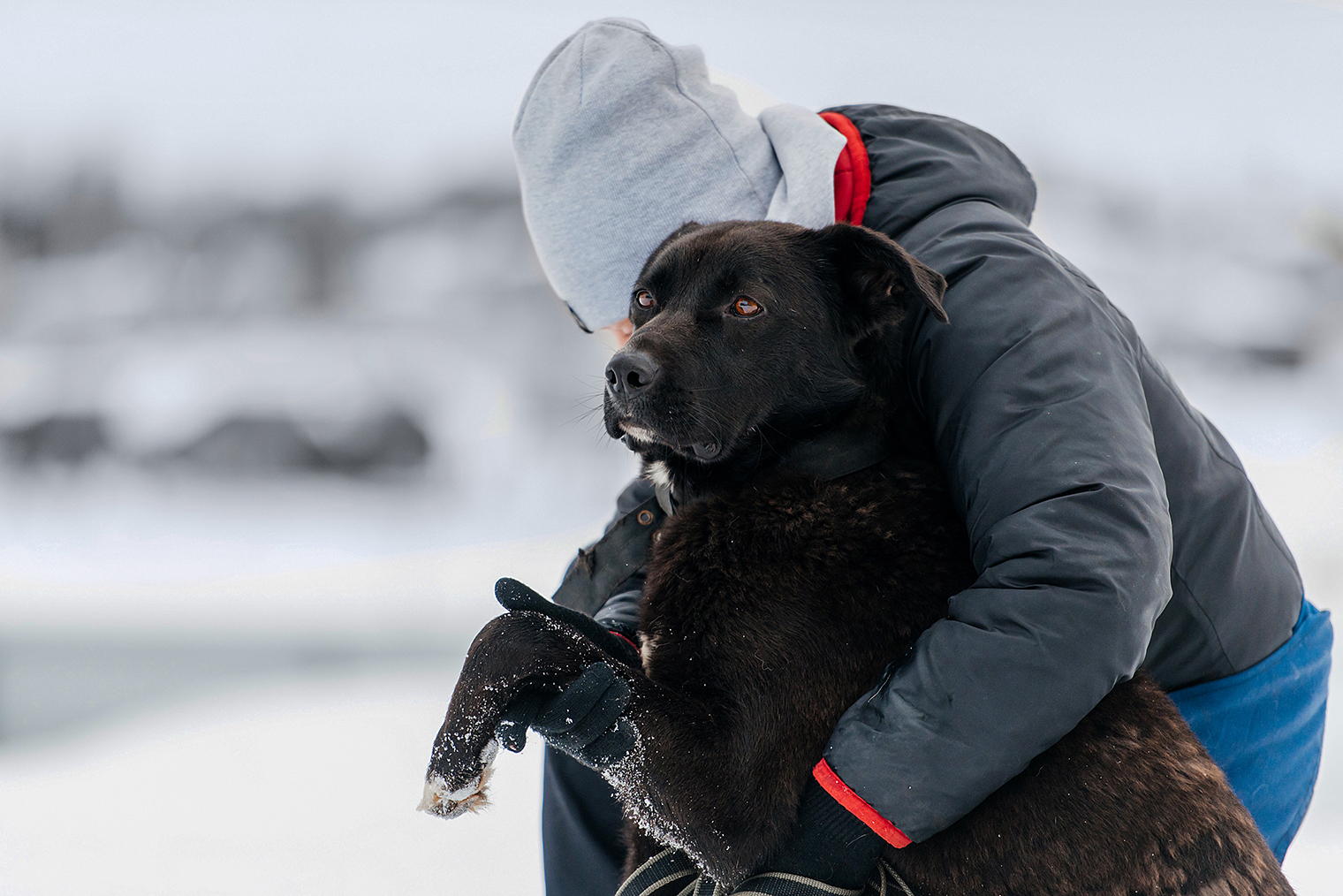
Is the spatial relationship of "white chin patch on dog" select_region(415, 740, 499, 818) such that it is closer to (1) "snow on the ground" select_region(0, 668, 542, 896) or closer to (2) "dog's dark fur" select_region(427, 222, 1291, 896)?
(2) "dog's dark fur" select_region(427, 222, 1291, 896)

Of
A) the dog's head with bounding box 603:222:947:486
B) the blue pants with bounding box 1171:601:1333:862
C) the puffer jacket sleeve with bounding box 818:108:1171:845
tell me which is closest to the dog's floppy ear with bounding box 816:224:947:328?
the dog's head with bounding box 603:222:947:486

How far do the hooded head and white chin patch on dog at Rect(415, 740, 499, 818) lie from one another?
1015mm

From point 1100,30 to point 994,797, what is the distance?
5804mm

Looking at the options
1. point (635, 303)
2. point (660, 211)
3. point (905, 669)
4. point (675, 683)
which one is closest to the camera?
point (905, 669)

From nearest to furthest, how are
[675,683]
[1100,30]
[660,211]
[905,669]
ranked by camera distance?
[905,669] → [675,683] → [660,211] → [1100,30]

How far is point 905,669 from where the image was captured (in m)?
1.18

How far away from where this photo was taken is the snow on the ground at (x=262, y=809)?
9.70 feet

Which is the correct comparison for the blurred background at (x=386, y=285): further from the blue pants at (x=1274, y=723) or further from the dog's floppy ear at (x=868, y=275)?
the blue pants at (x=1274, y=723)

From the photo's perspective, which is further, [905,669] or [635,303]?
[635,303]

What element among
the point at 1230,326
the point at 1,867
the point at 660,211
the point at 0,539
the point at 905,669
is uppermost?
the point at 660,211

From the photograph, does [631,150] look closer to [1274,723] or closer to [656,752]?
[656,752]

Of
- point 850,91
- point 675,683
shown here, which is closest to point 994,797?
point 675,683

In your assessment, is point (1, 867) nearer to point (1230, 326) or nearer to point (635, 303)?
point (635, 303)

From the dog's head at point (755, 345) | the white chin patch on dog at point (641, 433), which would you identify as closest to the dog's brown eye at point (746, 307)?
the dog's head at point (755, 345)
